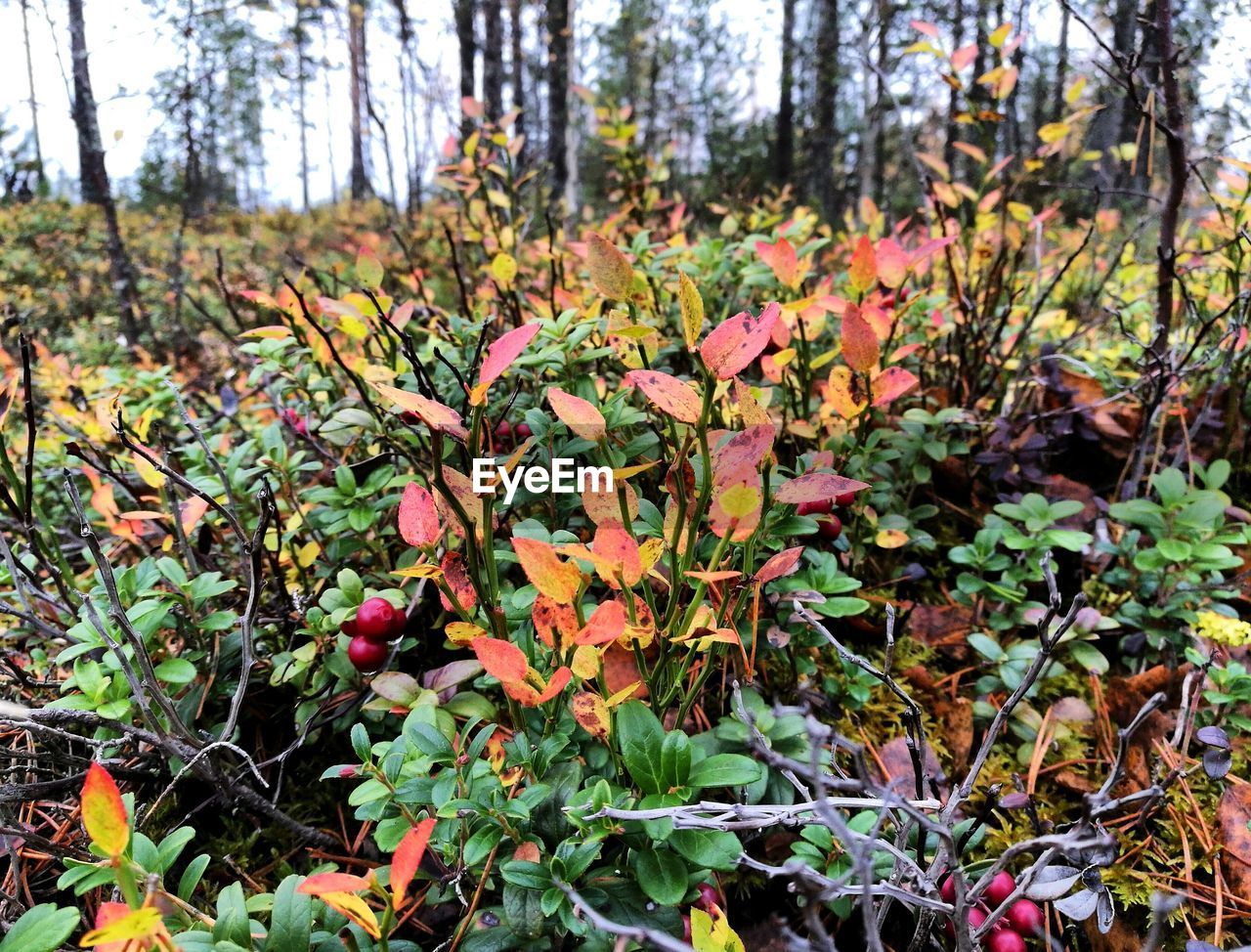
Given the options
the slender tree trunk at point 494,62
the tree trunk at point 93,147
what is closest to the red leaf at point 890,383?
the tree trunk at point 93,147

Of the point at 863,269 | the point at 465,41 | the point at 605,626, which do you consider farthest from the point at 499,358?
the point at 465,41

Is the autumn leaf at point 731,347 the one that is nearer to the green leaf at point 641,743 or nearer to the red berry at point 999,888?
the green leaf at point 641,743

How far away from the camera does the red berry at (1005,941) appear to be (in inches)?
32.1

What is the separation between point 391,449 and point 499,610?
55 centimetres

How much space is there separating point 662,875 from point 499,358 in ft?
1.92

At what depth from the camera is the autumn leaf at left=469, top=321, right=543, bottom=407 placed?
0.74 m

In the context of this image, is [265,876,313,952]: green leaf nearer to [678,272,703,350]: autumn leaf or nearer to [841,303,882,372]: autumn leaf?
[678,272,703,350]: autumn leaf

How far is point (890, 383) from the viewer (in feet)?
3.90

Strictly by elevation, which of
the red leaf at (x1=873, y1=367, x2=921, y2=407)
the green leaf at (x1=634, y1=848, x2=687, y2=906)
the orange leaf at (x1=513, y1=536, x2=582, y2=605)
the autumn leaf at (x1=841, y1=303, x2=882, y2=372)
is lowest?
the green leaf at (x1=634, y1=848, x2=687, y2=906)

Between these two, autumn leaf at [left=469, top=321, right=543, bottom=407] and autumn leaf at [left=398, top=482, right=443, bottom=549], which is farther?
autumn leaf at [left=398, top=482, right=443, bottom=549]

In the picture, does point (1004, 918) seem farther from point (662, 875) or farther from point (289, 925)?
point (289, 925)

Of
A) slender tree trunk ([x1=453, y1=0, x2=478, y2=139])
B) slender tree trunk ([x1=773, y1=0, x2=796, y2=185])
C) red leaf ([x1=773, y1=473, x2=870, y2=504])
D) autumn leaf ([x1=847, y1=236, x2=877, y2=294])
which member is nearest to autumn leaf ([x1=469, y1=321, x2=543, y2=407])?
red leaf ([x1=773, y1=473, x2=870, y2=504])

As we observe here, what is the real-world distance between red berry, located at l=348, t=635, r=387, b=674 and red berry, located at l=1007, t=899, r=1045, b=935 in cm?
88

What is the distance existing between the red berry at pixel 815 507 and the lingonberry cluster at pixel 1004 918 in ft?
1.77
